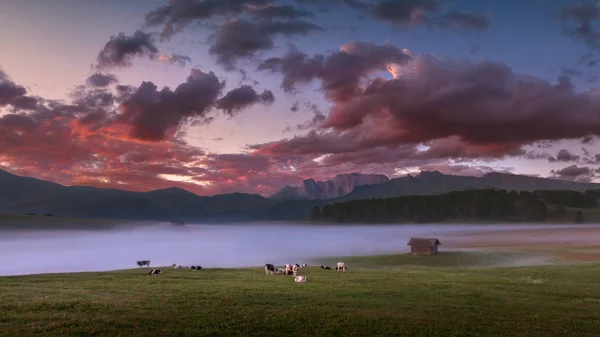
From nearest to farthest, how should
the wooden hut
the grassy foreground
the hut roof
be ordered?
the grassy foreground → the wooden hut → the hut roof

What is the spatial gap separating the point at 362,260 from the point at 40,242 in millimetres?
153190

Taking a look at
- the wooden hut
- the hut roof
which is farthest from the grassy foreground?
the hut roof

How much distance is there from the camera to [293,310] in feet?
90.1

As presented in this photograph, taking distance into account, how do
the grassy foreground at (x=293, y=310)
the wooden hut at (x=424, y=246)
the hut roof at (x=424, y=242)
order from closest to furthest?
the grassy foreground at (x=293, y=310) → the wooden hut at (x=424, y=246) → the hut roof at (x=424, y=242)

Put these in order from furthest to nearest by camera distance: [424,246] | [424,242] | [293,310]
Answer: 1. [424,242]
2. [424,246]
3. [293,310]

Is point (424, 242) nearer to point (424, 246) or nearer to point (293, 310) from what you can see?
point (424, 246)

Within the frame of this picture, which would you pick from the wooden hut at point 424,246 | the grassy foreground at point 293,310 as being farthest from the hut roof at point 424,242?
the grassy foreground at point 293,310

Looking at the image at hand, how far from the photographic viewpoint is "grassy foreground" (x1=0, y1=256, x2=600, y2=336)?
23.0 metres

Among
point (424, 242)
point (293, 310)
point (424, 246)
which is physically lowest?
point (424, 246)

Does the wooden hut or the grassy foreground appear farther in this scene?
the wooden hut

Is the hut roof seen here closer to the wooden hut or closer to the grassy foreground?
the wooden hut

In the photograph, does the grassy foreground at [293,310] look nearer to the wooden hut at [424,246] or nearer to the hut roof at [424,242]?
the wooden hut at [424,246]

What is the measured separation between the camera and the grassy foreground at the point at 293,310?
23.0 metres

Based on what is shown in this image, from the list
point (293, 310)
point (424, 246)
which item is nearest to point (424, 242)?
point (424, 246)
